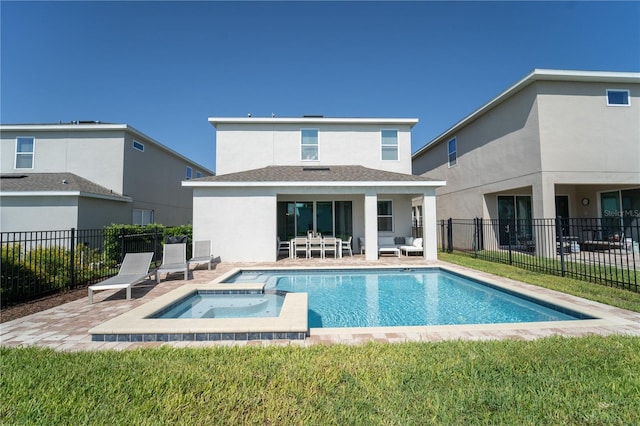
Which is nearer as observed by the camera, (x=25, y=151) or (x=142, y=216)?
(x=25, y=151)

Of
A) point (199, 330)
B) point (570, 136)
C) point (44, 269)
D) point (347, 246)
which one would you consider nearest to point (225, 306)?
point (199, 330)

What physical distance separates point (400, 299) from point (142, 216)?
57.4ft

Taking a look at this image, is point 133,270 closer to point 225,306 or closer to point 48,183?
point 225,306

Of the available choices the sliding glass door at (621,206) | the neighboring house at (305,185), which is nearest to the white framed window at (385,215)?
the neighboring house at (305,185)

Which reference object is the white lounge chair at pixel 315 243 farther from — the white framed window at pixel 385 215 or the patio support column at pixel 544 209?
the patio support column at pixel 544 209

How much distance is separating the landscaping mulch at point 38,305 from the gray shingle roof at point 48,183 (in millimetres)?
7833

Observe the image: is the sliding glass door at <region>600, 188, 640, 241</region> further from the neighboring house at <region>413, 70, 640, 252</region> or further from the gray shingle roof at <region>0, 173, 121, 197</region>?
the gray shingle roof at <region>0, 173, 121, 197</region>

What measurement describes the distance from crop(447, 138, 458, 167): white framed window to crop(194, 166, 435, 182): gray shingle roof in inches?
320

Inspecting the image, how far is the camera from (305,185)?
39.4 ft

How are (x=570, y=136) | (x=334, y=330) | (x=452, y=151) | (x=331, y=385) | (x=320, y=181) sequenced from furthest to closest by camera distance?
(x=452, y=151) < (x=570, y=136) < (x=320, y=181) < (x=334, y=330) < (x=331, y=385)

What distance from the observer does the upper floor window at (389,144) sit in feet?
53.2

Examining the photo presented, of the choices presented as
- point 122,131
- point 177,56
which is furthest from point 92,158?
point 177,56

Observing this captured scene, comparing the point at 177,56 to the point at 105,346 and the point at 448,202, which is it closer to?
the point at 105,346

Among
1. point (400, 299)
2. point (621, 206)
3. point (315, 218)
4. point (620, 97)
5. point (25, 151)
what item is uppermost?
point (620, 97)
